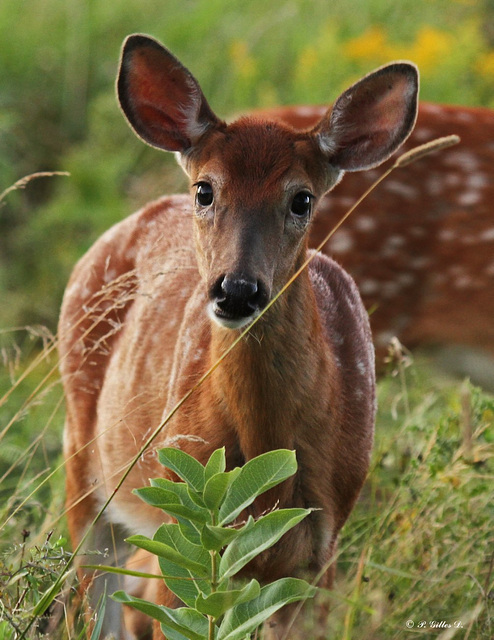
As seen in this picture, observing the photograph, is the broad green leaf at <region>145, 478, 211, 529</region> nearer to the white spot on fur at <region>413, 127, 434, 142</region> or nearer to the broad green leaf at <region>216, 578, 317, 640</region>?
the broad green leaf at <region>216, 578, 317, 640</region>

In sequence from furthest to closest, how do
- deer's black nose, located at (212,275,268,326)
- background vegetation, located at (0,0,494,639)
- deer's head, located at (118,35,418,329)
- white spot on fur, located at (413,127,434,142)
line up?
background vegetation, located at (0,0,494,639)
white spot on fur, located at (413,127,434,142)
deer's head, located at (118,35,418,329)
deer's black nose, located at (212,275,268,326)

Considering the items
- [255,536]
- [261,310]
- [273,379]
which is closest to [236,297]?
[261,310]

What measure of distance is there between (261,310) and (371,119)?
0.94 meters

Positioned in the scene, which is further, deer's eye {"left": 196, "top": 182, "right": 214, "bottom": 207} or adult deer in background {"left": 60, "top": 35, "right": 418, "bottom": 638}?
deer's eye {"left": 196, "top": 182, "right": 214, "bottom": 207}

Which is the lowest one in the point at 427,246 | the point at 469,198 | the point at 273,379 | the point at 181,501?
the point at 427,246

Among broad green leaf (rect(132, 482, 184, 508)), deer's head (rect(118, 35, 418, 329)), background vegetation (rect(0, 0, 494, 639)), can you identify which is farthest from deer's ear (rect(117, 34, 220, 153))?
background vegetation (rect(0, 0, 494, 639))

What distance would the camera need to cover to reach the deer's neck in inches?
136

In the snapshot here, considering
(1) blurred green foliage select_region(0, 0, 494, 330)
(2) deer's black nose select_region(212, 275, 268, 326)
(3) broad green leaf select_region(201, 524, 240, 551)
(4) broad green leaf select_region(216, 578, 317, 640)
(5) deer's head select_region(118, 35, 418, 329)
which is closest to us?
(3) broad green leaf select_region(201, 524, 240, 551)

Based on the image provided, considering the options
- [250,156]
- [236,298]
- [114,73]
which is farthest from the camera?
[114,73]

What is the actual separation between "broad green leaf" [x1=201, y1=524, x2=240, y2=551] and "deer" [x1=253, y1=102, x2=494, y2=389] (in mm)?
3113

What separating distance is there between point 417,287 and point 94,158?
3.23 meters

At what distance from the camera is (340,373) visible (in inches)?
149

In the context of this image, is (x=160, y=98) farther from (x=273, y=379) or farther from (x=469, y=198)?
(x=469, y=198)

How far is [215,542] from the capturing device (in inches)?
99.5
